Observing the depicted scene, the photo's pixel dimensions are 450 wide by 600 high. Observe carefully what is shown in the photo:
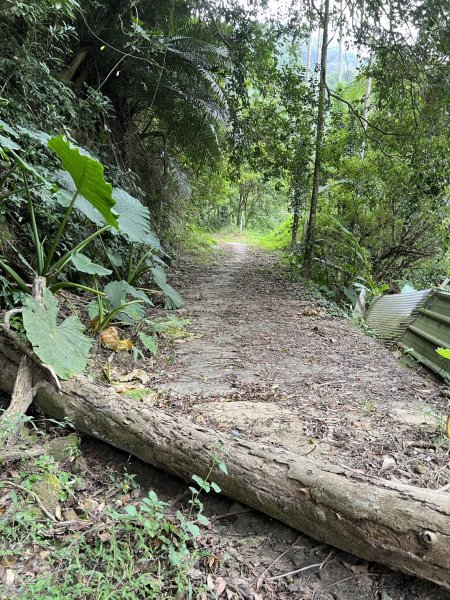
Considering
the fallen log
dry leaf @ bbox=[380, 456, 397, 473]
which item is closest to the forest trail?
dry leaf @ bbox=[380, 456, 397, 473]

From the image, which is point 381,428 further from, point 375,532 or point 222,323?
point 222,323

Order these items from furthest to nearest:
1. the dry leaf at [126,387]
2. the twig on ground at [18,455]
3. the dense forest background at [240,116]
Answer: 1. the dense forest background at [240,116]
2. the dry leaf at [126,387]
3. the twig on ground at [18,455]

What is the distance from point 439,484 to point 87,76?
7.35m

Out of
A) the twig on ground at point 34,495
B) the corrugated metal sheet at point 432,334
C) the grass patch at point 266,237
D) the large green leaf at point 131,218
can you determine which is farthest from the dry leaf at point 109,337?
the grass patch at point 266,237

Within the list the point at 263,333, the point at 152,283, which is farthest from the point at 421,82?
the point at 152,283

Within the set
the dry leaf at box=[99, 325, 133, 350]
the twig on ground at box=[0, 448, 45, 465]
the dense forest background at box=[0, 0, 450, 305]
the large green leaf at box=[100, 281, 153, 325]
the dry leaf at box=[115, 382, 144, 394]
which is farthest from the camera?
the dense forest background at box=[0, 0, 450, 305]

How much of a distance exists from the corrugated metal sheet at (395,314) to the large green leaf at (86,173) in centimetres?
366

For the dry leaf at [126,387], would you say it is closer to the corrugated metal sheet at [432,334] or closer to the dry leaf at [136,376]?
the dry leaf at [136,376]

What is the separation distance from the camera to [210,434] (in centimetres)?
203

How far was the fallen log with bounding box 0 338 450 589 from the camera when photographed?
1.44 metres

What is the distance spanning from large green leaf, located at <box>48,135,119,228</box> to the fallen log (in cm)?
126

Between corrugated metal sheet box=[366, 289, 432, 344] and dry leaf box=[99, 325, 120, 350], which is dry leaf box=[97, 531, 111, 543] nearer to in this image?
dry leaf box=[99, 325, 120, 350]

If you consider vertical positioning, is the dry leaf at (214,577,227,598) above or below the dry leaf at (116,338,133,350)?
above

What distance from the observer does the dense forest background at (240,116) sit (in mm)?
4457
